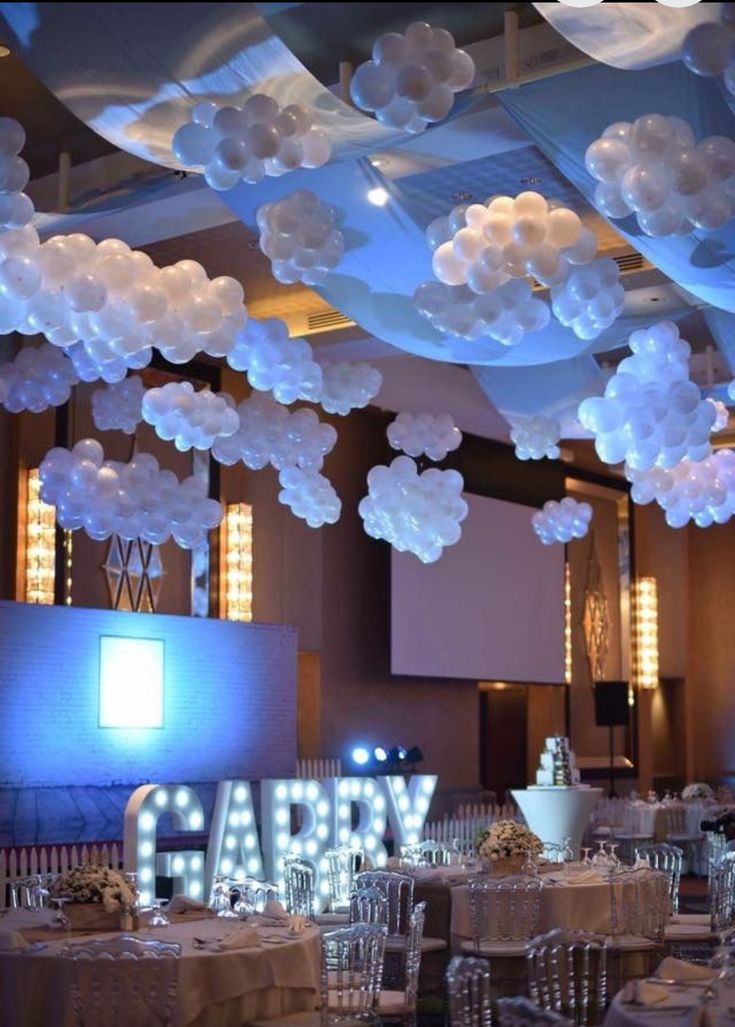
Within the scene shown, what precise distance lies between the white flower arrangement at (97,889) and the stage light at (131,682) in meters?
6.14

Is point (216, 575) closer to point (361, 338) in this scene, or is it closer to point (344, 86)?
point (361, 338)

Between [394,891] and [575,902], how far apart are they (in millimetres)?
A: 985

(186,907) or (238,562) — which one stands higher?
(238,562)

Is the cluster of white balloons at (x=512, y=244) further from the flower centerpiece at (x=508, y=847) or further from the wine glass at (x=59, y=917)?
the wine glass at (x=59, y=917)

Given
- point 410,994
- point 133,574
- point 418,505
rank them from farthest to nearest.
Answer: point 133,574, point 418,505, point 410,994

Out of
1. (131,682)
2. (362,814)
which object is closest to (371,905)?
(362,814)

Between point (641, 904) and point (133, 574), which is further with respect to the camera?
point (133, 574)

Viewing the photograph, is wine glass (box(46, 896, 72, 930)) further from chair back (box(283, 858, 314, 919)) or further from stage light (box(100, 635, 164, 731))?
stage light (box(100, 635, 164, 731))

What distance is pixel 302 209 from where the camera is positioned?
7.02 metres

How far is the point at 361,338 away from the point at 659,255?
212 inches

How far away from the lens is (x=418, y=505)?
10719mm

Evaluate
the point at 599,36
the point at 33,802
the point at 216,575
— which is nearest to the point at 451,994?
the point at 599,36

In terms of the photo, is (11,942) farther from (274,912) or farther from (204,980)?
(274,912)

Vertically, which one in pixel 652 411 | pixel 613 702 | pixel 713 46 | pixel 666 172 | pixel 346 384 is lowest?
pixel 613 702
